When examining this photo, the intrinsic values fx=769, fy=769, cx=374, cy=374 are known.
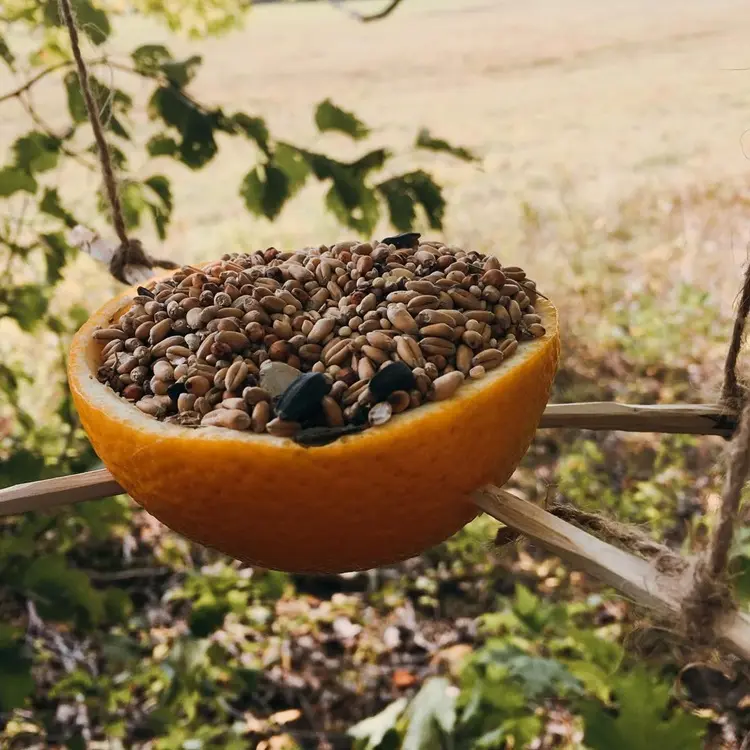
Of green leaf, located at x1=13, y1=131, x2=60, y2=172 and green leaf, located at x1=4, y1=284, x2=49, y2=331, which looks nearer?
green leaf, located at x1=13, y1=131, x2=60, y2=172

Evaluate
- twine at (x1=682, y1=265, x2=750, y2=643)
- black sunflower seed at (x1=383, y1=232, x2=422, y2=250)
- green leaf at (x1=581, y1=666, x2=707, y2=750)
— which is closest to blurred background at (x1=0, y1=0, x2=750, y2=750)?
green leaf at (x1=581, y1=666, x2=707, y2=750)

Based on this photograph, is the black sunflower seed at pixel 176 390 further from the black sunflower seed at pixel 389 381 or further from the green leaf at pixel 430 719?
the green leaf at pixel 430 719

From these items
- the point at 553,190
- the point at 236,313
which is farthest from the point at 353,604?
the point at 553,190

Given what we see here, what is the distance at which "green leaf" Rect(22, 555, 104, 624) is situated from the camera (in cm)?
98

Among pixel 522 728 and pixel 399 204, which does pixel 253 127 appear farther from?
pixel 522 728

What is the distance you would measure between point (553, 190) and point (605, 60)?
118cm

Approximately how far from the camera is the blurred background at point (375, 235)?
1096 mm

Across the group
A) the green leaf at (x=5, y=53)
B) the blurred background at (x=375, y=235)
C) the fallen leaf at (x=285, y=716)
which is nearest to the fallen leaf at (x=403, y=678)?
the blurred background at (x=375, y=235)

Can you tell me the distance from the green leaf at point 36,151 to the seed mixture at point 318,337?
60 cm

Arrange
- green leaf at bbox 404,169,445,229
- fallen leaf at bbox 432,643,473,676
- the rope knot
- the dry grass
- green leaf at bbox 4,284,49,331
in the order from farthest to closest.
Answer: the dry grass → fallen leaf at bbox 432,643,473,676 → green leaf at bbox 4,284,49,331 → green leaf at bbox 404,169,445,229 → the rope knot

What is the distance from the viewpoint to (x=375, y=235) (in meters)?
2.01

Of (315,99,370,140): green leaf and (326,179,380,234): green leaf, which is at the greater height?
(315,99,370,140): green leaf

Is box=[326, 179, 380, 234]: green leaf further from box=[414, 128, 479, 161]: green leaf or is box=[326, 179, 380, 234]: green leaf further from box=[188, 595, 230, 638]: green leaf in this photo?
box=[188, 595, 230, 638]: green leaf

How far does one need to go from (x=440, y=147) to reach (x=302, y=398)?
717 mm
